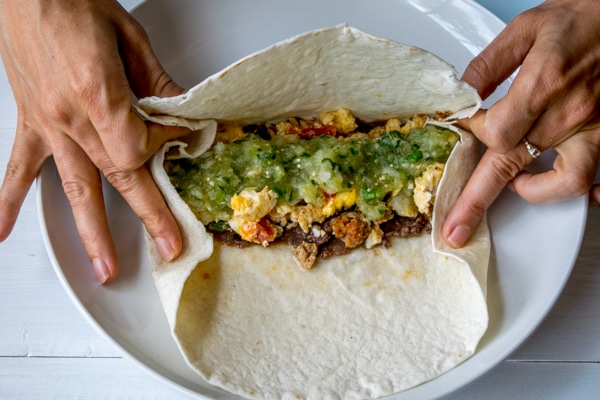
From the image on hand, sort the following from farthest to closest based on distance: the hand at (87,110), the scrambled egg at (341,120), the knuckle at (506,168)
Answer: the scrambled egg at (341,120) → the knuckle at (506,168) → the hand at (87,110)

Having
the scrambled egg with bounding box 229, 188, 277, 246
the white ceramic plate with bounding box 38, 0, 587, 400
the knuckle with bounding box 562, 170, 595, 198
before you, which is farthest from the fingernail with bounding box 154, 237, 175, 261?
the knuckle with bounding box 562, 170, 595, 198

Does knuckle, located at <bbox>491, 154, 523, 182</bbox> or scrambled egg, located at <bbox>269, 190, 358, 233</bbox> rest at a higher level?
knuckle, located at <bbox>491, 154, 523, 182</bbox>

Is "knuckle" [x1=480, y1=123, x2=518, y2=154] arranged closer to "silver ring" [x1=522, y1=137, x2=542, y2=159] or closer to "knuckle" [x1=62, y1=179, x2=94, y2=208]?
"silver ring" [x1=522, y1=137, x2=542, y2=159]

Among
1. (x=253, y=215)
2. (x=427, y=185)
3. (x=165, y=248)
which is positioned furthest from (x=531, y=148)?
(x=165, y=248)

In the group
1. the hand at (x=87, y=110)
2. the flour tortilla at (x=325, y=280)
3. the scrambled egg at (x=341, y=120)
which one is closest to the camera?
the hand at (x=87, y=110)

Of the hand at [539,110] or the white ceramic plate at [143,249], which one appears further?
the white ceramic plate at [143,249]

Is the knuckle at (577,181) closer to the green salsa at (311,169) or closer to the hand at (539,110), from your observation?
the hand at (539,110)

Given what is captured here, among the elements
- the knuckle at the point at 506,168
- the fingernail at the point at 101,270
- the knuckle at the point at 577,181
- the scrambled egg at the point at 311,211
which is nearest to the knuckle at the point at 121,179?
the fingernail at the point at 101,270
